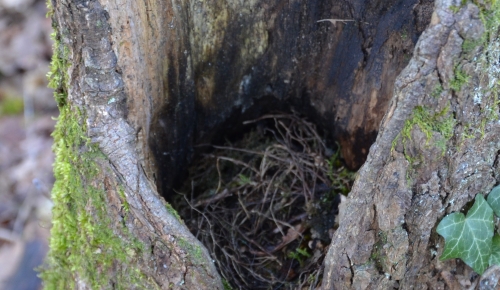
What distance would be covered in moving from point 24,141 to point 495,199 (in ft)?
12.0

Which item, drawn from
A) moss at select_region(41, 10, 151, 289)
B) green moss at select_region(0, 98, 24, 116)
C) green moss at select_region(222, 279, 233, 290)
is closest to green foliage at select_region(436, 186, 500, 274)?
green moss at select_region(222, 279, 233, 290)

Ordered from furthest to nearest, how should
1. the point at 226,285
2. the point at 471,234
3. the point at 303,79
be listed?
1. the point at 303,79
2. the point at 226,285
3. the point at 471,234

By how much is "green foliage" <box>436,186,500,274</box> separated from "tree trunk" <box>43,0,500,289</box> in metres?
0.03

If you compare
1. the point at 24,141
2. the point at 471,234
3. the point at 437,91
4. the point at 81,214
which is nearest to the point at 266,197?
the point at 81,214

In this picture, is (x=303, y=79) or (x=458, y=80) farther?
(x=303, y=79)

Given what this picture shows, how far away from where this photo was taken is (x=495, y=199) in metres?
1.28

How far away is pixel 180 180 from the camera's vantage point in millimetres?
1943

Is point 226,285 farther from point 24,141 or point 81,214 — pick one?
point 24,141

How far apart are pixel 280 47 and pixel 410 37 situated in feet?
1.68

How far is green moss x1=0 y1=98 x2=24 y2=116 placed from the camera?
161 inches

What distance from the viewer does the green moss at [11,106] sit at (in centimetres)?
408

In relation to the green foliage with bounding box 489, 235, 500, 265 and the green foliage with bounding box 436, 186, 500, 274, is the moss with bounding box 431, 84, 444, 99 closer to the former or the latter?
the green foliage with bounding box 436, 186, 500, 274

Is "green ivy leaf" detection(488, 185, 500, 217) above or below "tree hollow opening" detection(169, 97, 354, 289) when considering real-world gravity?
above

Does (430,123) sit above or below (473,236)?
above
